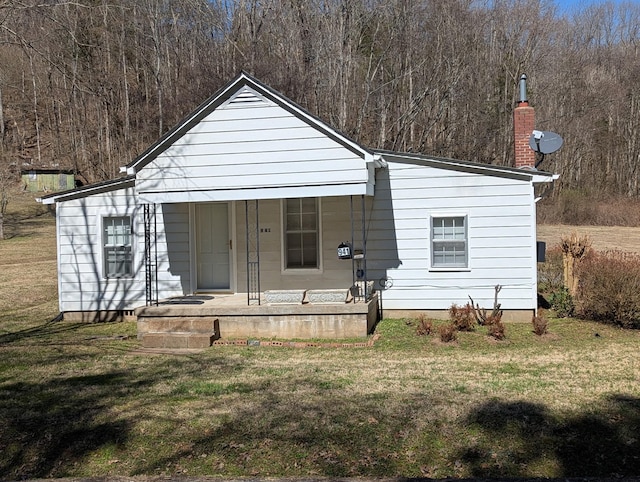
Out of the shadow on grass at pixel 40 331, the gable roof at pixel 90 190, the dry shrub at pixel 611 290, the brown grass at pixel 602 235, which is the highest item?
the gable roof at pixel 90 190

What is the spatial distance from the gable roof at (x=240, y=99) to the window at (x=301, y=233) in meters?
2.15

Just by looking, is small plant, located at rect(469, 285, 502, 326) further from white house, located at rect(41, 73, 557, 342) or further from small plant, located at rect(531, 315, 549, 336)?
small plant, located at rect(531, 315, 549, 336)

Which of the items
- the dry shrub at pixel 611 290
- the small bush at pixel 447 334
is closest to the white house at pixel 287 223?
the dry shrub at pixel 611 290

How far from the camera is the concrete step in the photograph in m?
11.1

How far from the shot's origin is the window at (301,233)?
1291cm

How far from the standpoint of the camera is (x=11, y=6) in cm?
930

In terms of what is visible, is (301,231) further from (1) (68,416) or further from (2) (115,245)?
(1) (68,416)

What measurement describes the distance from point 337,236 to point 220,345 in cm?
363

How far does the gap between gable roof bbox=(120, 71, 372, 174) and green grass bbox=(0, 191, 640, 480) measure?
385 cm

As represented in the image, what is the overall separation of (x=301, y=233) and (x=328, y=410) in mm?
6892

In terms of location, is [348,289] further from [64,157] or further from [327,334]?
[64,157]

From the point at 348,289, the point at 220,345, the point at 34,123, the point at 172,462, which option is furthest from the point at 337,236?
the point at 34,123

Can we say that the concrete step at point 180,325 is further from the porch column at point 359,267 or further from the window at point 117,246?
the porch column at point 359,267

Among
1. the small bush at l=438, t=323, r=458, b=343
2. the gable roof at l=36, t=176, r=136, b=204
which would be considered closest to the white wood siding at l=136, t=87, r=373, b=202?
the gable roof at l=36, t=176, r=136, b=204
